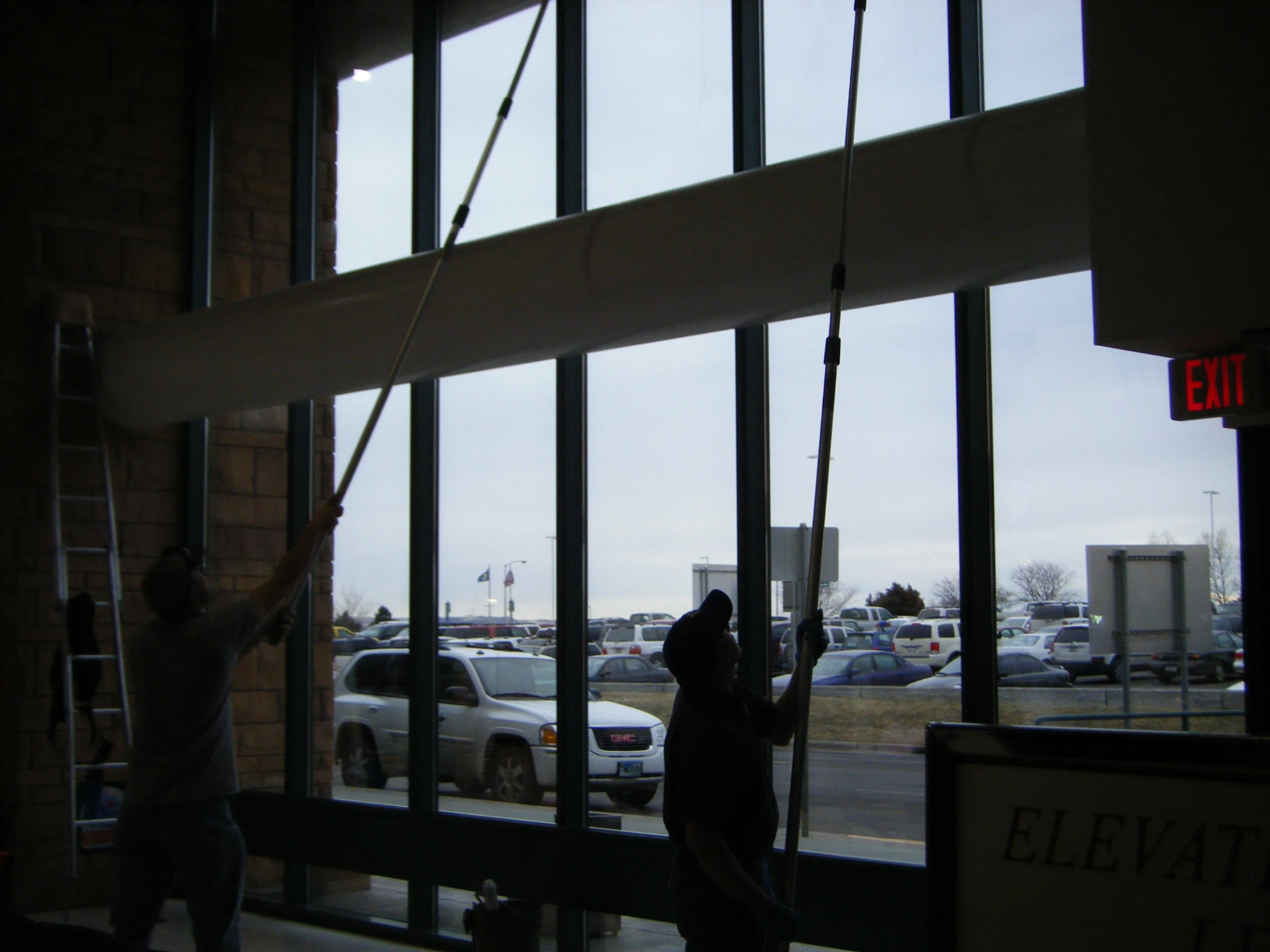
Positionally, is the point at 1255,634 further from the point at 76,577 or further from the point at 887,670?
the point at 76,577

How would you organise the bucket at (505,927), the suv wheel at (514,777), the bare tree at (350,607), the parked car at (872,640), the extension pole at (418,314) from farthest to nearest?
the bare tree at (350,607) < the suv wheel at (514,777) < the bucket at (505,927) < the parked car at (872,640) < the extension pole at (418,314)

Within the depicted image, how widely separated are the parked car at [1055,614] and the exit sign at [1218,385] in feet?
4.13

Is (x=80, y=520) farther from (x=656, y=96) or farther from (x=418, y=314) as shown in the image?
(x=418, y=314)

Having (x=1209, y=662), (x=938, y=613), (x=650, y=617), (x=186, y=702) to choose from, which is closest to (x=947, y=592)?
(x=938, y=613)

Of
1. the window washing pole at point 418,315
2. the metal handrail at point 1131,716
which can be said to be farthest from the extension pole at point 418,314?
the metal handrail at point 1131,716

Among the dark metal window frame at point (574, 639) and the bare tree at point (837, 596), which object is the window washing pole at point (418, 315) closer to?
the dark metal window frame at point (574, 639)

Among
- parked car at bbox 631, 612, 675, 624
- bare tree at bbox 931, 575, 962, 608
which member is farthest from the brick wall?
bare tree at bbox 931, 575, 962, 608

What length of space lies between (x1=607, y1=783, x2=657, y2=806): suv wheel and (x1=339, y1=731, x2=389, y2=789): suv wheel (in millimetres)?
1217

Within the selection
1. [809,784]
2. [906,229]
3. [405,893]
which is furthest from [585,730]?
[906,229]

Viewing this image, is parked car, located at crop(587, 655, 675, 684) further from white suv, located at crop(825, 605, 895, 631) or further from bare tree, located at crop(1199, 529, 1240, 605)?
bare tree, located at crop(1199, 529, 1240, 605)

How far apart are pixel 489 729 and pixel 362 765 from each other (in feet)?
2.53

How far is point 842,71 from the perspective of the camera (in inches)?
153

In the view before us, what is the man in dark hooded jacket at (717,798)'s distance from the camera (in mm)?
2332

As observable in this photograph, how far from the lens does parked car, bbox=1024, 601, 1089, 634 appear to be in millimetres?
3316
